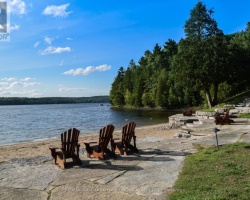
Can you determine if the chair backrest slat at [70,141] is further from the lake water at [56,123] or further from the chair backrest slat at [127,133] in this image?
the lake water at [56,123]

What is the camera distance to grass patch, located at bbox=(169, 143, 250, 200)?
4906mm

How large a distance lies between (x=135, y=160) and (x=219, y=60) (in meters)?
27.6

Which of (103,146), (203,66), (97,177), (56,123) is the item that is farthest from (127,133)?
(56,123)

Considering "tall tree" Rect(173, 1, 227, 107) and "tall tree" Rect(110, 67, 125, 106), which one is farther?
"tall tree" Rect(110, 67, 125, 106)

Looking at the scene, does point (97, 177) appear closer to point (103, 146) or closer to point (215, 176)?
point (103, 146)

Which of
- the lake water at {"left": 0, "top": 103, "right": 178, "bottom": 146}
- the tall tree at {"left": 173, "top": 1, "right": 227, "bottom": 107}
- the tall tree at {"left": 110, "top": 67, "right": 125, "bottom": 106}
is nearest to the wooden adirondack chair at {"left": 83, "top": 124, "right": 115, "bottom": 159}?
the lake water at {"left": 0, "top": 103, "right": 178, "bottom": 146}

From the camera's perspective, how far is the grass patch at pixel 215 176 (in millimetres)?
4906

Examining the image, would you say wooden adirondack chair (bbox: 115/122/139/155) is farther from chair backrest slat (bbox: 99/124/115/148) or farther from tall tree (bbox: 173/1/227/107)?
tall tree (bbox: 173/1/227/107)

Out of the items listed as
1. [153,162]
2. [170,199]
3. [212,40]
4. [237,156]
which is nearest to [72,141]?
[153,162]

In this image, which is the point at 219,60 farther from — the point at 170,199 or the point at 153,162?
the point at 170,199

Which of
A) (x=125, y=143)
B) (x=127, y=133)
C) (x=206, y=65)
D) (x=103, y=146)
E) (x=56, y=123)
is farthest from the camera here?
(x=56, y=123)

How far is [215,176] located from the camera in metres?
5.92

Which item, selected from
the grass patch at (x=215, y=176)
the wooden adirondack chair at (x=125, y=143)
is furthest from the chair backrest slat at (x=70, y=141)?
the grass patch at (x=215, y=176)

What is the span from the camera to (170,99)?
72062 millimetres
